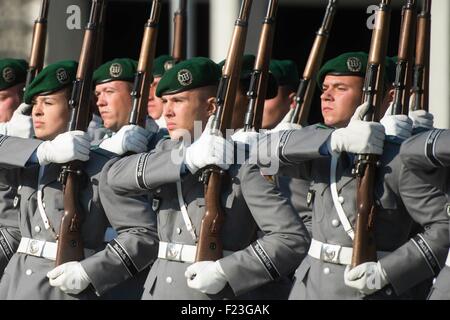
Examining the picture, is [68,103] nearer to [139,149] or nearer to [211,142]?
[139,149]

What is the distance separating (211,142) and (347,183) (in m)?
0.79

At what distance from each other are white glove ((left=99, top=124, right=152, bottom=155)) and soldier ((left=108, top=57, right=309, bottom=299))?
0.58 metres

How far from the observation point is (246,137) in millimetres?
8344

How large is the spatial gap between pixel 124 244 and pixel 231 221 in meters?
0.73

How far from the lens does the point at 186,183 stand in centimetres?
809

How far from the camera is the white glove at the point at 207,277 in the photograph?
764cm

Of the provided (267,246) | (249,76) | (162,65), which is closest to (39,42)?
(162,65)

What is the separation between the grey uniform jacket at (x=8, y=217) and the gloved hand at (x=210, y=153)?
1670 mm

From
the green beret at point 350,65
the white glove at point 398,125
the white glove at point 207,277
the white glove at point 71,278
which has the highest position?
the green beret at point 350,65

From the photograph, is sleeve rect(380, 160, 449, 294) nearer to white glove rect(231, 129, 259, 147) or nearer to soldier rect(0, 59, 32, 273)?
white glove rect(231, 129, 259, 147)

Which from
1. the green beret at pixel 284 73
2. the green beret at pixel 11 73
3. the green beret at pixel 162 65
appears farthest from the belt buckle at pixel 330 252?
the green beret at pixel 11 73

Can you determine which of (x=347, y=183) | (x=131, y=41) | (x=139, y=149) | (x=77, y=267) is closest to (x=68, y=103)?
(x=139, y=149)

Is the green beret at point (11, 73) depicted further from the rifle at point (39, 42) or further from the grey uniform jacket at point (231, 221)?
the grey uniform jacket at point (231, 221)

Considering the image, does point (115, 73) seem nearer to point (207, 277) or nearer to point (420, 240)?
point (207, 277)
